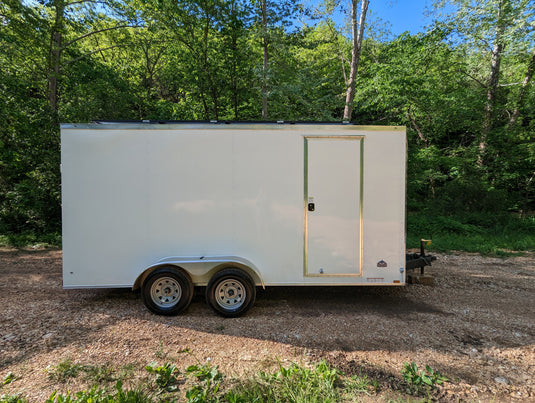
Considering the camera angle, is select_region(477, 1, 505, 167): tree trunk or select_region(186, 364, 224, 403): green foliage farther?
select_region(477, 1, 505, 167): tree trunk

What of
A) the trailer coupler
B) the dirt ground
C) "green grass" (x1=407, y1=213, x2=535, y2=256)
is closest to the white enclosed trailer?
the dirt ground

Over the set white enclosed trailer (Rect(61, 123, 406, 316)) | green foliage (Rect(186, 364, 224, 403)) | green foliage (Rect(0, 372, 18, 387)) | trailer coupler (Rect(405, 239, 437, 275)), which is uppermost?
white enclosed trailer (Rect(61, 123, 406, 316))

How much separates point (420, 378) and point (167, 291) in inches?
126

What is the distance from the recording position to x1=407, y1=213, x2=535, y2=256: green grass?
26.4 ft

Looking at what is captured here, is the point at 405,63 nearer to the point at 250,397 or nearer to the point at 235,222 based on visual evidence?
the point at 235,222

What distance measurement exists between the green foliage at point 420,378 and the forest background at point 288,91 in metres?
6.54

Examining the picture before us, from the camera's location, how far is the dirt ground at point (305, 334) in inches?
107

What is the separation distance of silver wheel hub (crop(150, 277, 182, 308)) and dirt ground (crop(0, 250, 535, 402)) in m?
0.23

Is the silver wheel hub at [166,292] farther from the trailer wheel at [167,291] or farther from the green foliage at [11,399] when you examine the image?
the green foliage at [11,399]

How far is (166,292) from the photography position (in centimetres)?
389

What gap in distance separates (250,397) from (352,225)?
2.46m

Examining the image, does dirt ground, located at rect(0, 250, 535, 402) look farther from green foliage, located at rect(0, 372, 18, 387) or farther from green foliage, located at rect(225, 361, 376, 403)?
green foliage, located at rect(225, 361, 376, 403)

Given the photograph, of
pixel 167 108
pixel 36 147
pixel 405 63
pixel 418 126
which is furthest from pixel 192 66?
pixel 418 126

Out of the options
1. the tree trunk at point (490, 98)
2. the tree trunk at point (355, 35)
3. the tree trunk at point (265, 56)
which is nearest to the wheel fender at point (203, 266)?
the tree trunk at point (265, 56)
